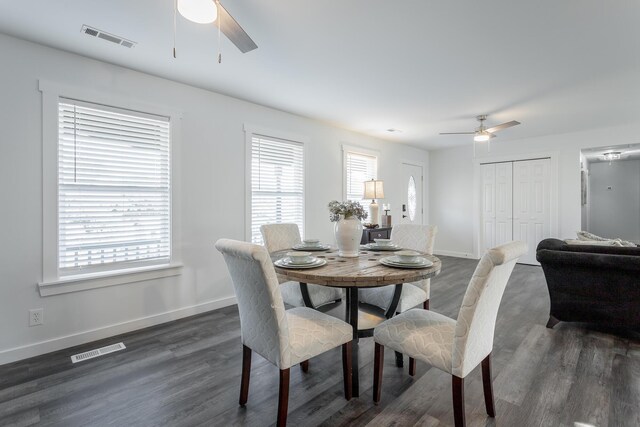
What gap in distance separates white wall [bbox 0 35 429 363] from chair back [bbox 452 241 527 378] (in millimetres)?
2778

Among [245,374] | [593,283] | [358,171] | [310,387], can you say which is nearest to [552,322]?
[593,283]

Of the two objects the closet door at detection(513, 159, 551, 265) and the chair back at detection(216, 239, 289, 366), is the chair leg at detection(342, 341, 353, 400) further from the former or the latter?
the closet door at detection(513, 159, 551, 265)

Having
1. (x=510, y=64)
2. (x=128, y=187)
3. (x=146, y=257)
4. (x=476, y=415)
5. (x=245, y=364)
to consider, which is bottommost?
(x=476, y=415)

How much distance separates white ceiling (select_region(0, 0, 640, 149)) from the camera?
203 centimetres

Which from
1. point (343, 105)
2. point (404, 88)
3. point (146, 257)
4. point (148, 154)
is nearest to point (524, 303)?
point (404, 88)

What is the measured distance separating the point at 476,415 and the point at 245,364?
135 cm

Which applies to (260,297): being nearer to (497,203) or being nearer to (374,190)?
(374,190)

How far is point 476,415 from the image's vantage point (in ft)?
5.69

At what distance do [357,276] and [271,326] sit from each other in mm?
511

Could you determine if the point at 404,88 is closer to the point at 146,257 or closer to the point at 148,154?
Result: the point at 148,154

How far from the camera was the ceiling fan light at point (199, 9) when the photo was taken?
148 cm

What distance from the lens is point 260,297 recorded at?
1527 mm

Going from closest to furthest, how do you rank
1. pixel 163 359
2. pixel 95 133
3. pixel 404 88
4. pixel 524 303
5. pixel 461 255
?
pixel 163 359
pixel 95 133
pixel 404 88
pixel 524 303
pixel 461 255

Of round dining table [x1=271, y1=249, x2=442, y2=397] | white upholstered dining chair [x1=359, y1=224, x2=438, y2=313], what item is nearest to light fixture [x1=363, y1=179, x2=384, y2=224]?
white upholstered dining chair [x1=359, y1=224, x2=438, y2=313]
